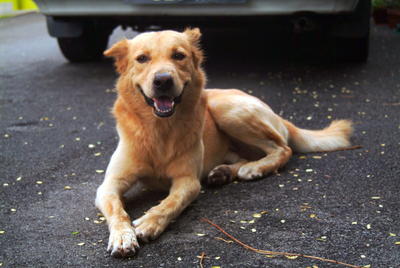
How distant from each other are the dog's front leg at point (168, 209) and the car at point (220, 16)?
9.20 feet

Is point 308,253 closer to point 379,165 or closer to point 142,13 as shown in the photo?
point 379,165

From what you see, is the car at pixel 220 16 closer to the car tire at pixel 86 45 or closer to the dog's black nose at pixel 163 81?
the car tire at pixel 86 45

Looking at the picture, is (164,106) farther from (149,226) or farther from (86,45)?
(86,45)

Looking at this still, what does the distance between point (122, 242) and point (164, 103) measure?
2.87ft

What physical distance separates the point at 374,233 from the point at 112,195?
134 cm

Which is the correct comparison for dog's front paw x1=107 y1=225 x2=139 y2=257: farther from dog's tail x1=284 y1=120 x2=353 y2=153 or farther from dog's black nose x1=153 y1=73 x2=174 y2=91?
dog's tail x1=284 y1=120 x2=353 y2=153

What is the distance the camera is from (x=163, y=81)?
9.94 ft

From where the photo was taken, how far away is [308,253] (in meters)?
2.58

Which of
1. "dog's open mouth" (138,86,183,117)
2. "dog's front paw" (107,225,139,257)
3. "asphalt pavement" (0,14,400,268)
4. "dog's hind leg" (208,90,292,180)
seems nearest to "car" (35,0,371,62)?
"asphalt pavement" (0,14,400,268)

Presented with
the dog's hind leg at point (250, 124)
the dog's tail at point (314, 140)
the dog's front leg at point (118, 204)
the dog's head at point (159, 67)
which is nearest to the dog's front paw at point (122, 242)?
the dog's front leg at point (118, 204)

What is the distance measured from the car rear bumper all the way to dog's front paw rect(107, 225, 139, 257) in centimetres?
343

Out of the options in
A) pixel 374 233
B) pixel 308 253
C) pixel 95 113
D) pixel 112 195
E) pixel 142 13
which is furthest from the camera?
pixel 142 13

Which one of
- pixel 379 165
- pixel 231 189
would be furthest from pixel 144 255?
pixel 379 165

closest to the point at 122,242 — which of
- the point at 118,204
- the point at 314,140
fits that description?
the point at 118,204
